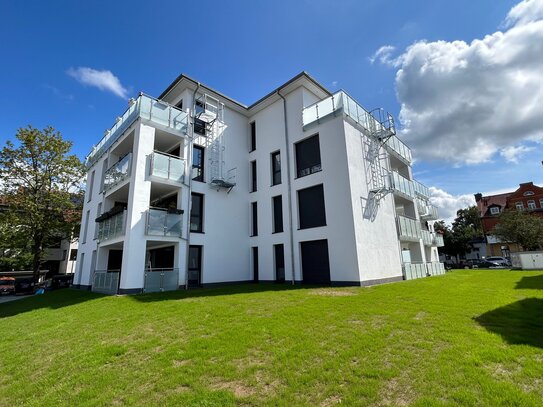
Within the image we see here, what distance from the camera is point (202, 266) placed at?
15.6 meters

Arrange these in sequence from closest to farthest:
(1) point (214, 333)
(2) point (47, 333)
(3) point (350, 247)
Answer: (1) point (214, 333) → (2) point (47, 333) → (3) point (350, 247)

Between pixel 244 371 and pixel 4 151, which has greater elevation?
pixel 4 151

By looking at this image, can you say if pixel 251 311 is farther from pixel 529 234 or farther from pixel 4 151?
pixel 529 234

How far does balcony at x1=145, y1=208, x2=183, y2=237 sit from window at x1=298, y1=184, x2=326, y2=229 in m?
6.56

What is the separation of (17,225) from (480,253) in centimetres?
7006

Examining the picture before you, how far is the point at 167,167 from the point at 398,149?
55.0ft

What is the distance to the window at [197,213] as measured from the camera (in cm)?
1593

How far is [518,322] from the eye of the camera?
570cm

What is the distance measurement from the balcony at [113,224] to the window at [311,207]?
9244 mm

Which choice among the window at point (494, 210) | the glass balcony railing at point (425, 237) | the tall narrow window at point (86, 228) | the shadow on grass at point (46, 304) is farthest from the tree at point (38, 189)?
the window at point (494, 210)

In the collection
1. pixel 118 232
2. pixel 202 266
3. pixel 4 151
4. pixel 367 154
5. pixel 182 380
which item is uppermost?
pixel 4 151

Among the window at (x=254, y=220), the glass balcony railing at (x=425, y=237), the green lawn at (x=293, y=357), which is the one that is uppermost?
the window at (x=254, y=220)

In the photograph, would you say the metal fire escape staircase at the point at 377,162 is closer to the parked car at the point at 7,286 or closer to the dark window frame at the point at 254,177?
the dark window frame at the point at 254,177

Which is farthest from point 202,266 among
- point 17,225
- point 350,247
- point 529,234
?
point 529,234
